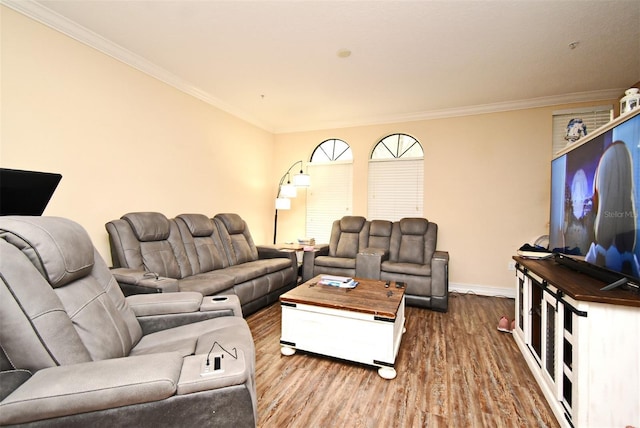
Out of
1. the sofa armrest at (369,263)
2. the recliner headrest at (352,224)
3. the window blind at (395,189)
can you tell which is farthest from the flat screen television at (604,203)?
the recliner headrest at (352,224)

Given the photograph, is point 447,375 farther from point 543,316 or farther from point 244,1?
point 244,1

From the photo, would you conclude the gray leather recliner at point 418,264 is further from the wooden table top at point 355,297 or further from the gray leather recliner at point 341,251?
the wooden table top at point 355,297

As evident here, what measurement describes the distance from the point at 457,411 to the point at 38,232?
2.27 metres

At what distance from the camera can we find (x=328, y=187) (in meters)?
5.22

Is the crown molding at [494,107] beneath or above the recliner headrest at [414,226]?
above

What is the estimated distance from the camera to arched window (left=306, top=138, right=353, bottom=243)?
5102 millimetres

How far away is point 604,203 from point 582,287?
22.2 inches

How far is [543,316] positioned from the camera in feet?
6.42

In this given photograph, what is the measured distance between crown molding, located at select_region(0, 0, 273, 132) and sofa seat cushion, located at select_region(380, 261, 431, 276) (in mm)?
3215

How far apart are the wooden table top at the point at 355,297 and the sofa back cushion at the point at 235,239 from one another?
53.8 inches

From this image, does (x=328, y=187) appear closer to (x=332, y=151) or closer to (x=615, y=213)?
(x=332, y=151)

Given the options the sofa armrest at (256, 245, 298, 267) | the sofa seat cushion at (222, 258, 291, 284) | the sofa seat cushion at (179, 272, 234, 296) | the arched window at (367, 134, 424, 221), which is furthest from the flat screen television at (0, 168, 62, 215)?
the arched window at (367, 134, 424, 221)

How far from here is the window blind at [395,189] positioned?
15.2 feet

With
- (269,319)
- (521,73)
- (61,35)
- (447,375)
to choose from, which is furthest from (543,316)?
(61,35)
